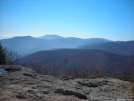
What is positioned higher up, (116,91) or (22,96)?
(22,96)

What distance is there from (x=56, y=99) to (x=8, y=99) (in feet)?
7.84

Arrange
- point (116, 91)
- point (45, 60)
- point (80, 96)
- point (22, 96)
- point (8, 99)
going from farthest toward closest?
1. point (45, 60)
2. point (116, 91)
3. point (80, 96)
4. point (22, 96)
5. point (8, 99)

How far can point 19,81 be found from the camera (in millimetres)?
9305

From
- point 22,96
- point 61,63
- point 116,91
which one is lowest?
point 61,63

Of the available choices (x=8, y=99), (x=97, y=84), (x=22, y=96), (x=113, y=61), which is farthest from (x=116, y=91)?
(x=113, y=61)

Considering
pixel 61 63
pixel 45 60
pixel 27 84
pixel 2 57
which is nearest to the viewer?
pixel 27 84

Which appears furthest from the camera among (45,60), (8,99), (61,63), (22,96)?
(45,60)

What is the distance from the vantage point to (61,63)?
127438mm

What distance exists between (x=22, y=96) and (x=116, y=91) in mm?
6650

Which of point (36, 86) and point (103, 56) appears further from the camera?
point (103, 56)

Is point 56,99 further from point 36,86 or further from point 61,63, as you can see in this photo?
point 61,63

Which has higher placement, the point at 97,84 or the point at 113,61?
the point at 97,84

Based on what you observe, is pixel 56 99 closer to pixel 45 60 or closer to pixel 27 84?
pixel 27 84

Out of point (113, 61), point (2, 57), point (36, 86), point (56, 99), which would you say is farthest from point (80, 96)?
point (113, 61)
